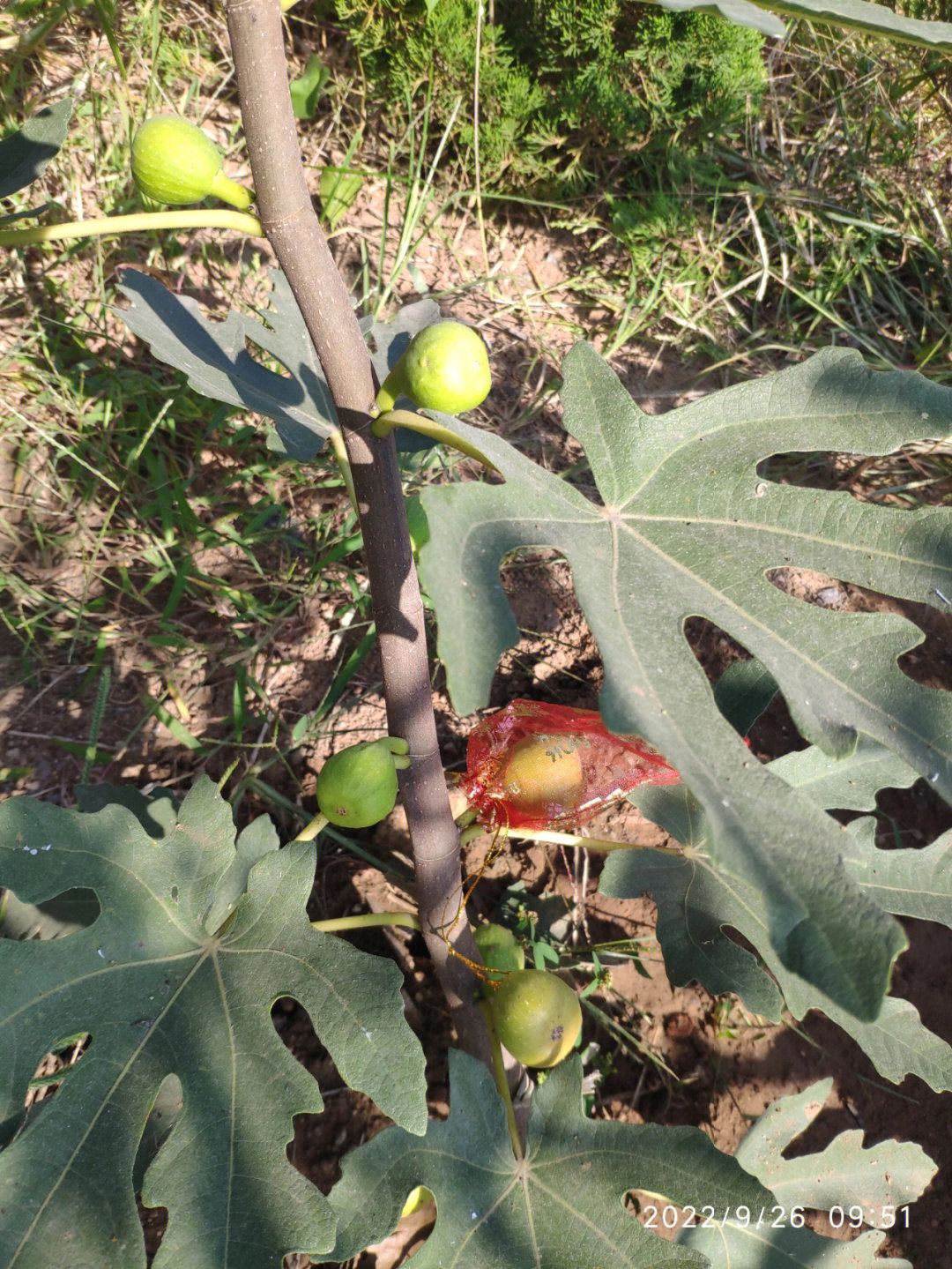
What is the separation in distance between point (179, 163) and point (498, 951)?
47.1 inches

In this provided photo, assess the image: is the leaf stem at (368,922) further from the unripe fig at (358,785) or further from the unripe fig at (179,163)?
the unripe fig at (179,163)

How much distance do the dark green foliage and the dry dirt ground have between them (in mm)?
674

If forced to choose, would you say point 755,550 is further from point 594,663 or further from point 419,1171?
point 594,663

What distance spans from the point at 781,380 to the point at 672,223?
1.82m

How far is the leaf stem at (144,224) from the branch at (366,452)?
1.1 inches

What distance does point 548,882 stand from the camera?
1.91 metres

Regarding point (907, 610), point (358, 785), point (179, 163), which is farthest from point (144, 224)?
point (907, 610)

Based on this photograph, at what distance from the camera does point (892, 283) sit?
8.63ft

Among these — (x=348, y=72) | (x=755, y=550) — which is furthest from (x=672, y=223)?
(x=755, y=550)

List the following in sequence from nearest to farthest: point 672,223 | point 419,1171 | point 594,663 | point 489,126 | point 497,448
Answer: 1. point 497,448
2. point 419,1171
3. point 594,663
4. point 489,126
5. point 672,223

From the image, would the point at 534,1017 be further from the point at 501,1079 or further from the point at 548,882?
the point at 548,882

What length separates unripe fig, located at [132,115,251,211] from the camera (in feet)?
2.88

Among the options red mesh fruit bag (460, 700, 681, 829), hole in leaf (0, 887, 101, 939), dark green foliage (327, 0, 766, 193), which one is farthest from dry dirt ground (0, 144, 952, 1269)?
dark green foliage (327, 0, 766, 193)

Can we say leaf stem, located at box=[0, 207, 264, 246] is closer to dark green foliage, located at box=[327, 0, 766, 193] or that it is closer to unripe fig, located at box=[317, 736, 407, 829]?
unripe fig, located at box=[317, 736, 407, 829]
